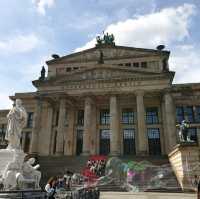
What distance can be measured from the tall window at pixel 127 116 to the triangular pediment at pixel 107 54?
10.0m

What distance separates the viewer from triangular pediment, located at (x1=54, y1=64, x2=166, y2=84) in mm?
38156

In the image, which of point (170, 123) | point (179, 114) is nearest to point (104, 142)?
point (170, 123)

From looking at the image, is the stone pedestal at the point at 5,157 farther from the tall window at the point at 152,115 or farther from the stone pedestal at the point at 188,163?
the tall window at the point at 152,115

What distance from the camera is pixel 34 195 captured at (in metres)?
9.75

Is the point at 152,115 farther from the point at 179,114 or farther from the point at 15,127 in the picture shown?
the point at 15,127

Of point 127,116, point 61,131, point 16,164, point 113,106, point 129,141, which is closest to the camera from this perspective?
point 16,164

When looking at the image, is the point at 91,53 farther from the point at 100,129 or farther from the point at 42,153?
the point at 42,153

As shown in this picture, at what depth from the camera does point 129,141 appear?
Answer: 40.6m

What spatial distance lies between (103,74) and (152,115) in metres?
11.2

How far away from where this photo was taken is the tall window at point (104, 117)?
42781 mm

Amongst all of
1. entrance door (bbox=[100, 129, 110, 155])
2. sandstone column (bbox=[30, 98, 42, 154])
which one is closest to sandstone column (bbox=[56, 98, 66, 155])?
sandstone column (bbox=[30, 98, 42, 154])

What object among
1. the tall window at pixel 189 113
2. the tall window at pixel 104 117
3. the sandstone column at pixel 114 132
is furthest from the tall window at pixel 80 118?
the tall window at pixel 189 113

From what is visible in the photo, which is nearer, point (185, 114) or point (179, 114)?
point (185, 114)

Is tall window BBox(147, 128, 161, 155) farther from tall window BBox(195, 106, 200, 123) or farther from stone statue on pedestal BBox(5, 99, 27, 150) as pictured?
stone statue on pedestal BBox(5, 99, 27, 150)
